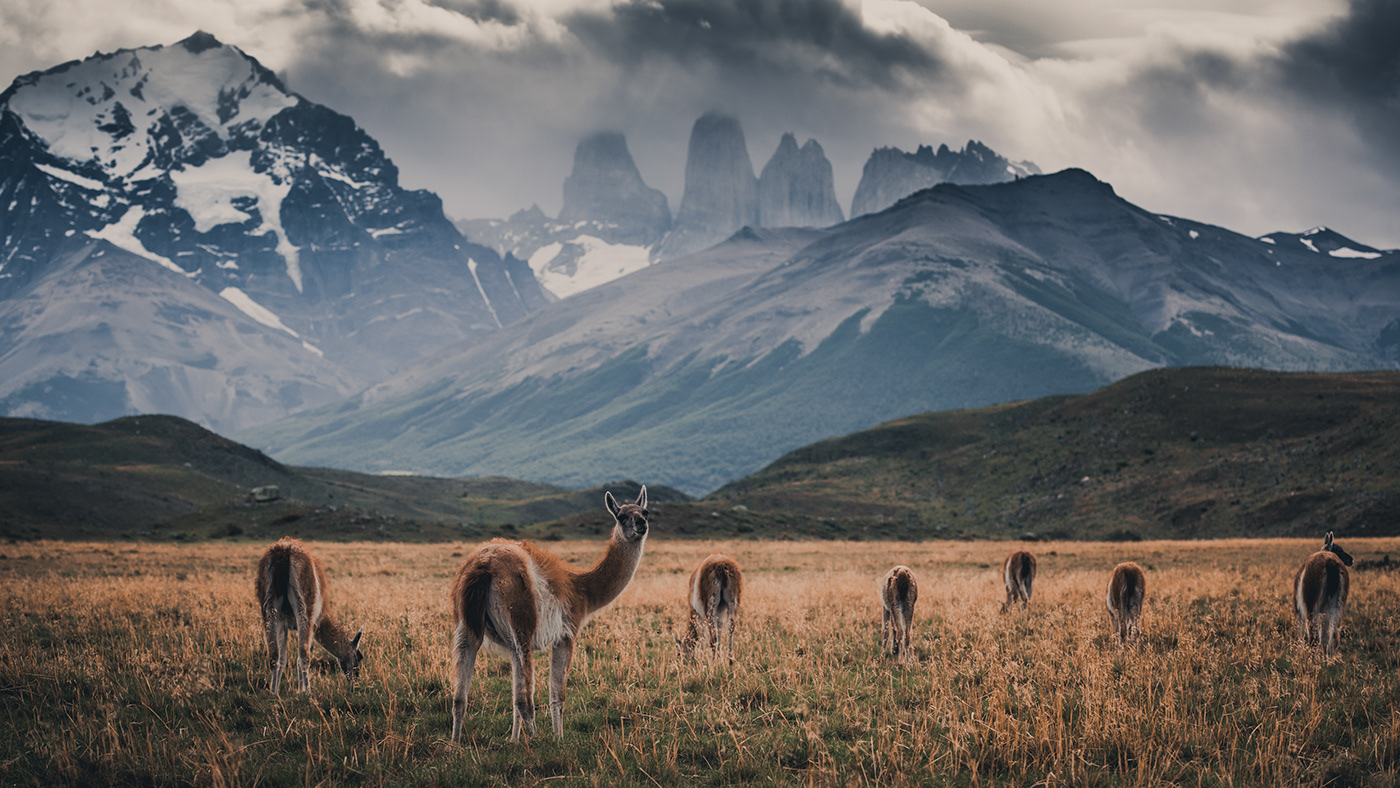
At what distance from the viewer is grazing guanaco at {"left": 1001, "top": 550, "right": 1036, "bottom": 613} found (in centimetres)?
1825

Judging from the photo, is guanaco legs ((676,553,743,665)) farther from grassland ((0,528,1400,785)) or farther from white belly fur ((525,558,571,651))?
white belly fur ((525,558,571,651))

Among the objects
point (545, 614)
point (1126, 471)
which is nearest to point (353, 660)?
point (545, 614)

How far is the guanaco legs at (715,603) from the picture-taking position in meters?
12.8

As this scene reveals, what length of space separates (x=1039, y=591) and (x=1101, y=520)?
54.0 m

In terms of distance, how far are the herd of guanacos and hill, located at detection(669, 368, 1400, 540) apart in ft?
156

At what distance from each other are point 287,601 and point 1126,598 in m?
13.6

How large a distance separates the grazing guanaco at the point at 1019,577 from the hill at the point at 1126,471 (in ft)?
140

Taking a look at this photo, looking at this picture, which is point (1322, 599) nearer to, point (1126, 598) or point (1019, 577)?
point (1126, 598)

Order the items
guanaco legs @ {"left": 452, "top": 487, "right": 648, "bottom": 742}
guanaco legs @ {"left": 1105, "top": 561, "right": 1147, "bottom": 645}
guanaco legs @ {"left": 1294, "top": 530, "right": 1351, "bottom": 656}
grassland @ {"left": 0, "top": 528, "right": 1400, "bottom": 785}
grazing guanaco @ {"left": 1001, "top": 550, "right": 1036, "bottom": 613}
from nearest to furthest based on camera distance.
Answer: grassland @ {"left": 0, "top": 528, "right": 1400, "bottom": 785} → guanaco legs @ {"left": 452, "top": 487, "right": 648, "bottom": 742} → guanaco legs @ {"left": 1294, "top": 530, "right": 1351, "bottom": 656} → guanaco legs @ {"left": 1105, "top": 561, "right": 1147, "bottom": 645} → grazing guanaco @ {"left": 1001, "top": 550, "right": 1036, "bottom": 613}

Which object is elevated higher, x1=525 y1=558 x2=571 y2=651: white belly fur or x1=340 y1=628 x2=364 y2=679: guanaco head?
x1=525 y1=558 x2=571 y2=651: white belly fur

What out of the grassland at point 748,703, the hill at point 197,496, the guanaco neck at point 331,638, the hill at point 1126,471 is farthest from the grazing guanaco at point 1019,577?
the hill at point 197,496

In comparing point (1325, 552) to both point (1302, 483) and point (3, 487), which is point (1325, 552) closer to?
point (1302, 483)

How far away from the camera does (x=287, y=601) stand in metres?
10.9

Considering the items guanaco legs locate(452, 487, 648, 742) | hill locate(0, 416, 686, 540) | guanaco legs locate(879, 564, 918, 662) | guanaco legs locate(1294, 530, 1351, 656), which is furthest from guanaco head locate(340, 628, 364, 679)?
hill locate(0, 416, 686, 540)
